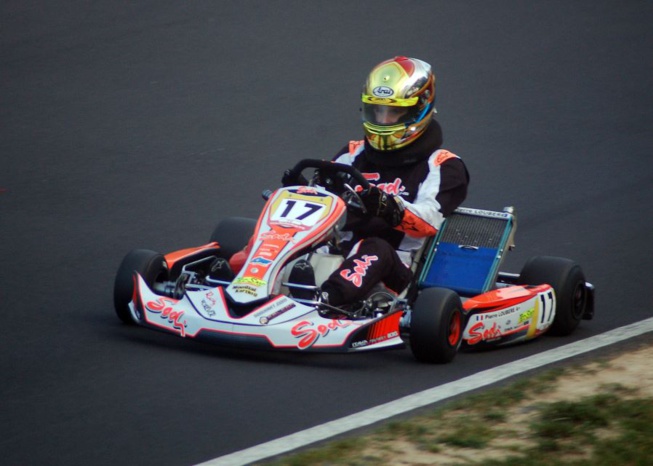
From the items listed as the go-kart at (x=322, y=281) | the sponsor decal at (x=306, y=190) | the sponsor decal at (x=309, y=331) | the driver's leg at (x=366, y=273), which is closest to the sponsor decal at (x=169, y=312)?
the go-kart at (x=322, y=281)

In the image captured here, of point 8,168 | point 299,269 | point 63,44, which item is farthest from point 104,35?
point 299,269

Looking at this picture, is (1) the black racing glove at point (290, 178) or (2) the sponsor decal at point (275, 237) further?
(1) the black racing glove at point (290, 178)

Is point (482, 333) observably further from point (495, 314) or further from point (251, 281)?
point (251, 281)

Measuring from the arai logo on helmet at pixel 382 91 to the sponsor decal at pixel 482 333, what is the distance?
1340 mm

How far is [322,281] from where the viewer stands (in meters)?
6.19

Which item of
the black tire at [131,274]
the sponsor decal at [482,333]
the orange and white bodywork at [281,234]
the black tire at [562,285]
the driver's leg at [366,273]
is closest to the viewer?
the orange and white bodywork at [281,234]

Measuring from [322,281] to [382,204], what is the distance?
489mm

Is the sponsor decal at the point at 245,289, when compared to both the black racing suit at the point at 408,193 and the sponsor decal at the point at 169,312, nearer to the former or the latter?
the sponsor decal at the point at 169,312

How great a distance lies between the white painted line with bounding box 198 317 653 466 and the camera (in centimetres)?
455

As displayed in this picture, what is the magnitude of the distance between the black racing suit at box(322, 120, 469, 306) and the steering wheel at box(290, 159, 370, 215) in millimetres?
197

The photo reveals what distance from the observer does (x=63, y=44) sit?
11484 millimetres

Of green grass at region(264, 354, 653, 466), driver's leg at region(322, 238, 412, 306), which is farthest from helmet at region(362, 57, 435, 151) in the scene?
green grass at region(264, 354, 653, 466)

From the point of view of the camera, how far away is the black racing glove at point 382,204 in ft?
19.9

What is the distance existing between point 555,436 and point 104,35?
26.7ft
